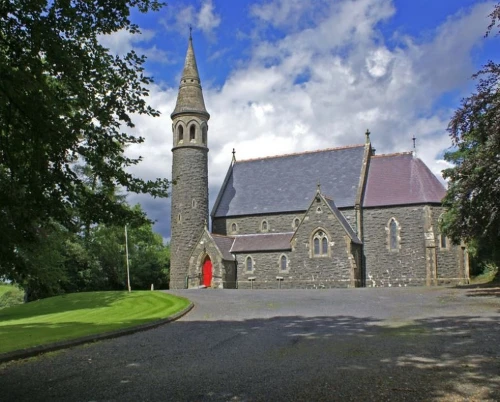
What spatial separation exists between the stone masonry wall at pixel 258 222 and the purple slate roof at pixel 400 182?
105 inches

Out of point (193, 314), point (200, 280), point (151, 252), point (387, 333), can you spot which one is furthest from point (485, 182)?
point (151, 252)

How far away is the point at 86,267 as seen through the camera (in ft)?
160

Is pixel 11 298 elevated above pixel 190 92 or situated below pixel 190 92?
below

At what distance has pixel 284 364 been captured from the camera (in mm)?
8938

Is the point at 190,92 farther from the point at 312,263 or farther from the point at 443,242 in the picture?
the point at 443,242

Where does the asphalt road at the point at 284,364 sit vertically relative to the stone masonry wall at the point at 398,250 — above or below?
below

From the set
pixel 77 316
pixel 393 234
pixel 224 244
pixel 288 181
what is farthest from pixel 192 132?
pixel 77 316

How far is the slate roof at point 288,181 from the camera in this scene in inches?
1681

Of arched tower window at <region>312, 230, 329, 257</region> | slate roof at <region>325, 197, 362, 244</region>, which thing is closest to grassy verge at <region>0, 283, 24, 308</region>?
arched tower window at <region>312, 230, 329, 257</region>

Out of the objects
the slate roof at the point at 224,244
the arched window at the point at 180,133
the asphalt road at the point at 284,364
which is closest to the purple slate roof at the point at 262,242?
the slate roof at the point at 224,244

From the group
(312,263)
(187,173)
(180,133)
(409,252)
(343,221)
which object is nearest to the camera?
(409,252)

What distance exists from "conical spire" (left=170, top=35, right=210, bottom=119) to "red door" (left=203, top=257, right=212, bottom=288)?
1333cm

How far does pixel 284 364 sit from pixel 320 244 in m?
30.0

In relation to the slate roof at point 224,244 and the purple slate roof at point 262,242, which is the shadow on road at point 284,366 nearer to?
the purple slate roof at point 262,242
